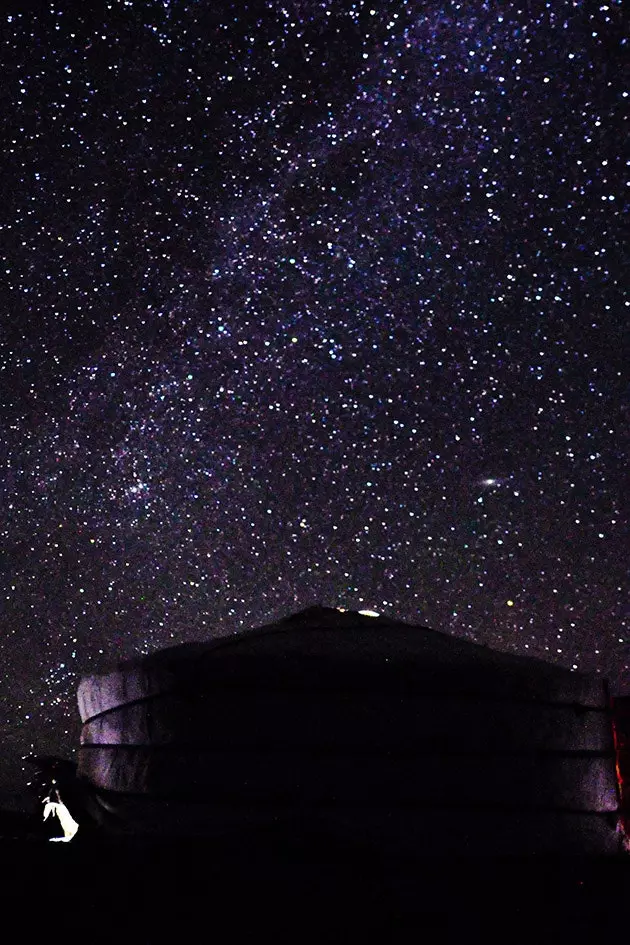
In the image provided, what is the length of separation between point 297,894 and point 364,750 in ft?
4.05

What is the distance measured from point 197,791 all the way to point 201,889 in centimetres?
124

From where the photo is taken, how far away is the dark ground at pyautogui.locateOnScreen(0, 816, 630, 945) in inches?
91.3

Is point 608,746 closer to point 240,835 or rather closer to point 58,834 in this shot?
point 240,835

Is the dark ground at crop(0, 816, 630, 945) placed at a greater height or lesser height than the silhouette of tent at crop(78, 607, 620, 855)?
lesser

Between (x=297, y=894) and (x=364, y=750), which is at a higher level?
(x=364, y=750)

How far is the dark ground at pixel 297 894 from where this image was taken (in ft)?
7.61

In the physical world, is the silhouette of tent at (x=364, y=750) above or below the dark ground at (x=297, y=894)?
above

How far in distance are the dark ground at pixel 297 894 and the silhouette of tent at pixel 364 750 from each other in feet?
2.92

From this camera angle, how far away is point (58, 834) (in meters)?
3.89

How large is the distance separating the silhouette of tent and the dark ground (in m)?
0.89

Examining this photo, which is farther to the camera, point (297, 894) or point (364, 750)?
point (364, 750)

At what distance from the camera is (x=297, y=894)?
8.02ft

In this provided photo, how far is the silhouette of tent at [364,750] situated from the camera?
11.8 ft

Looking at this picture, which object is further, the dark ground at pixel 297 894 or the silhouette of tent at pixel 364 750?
the silhouette of tent at pixel 364 750
